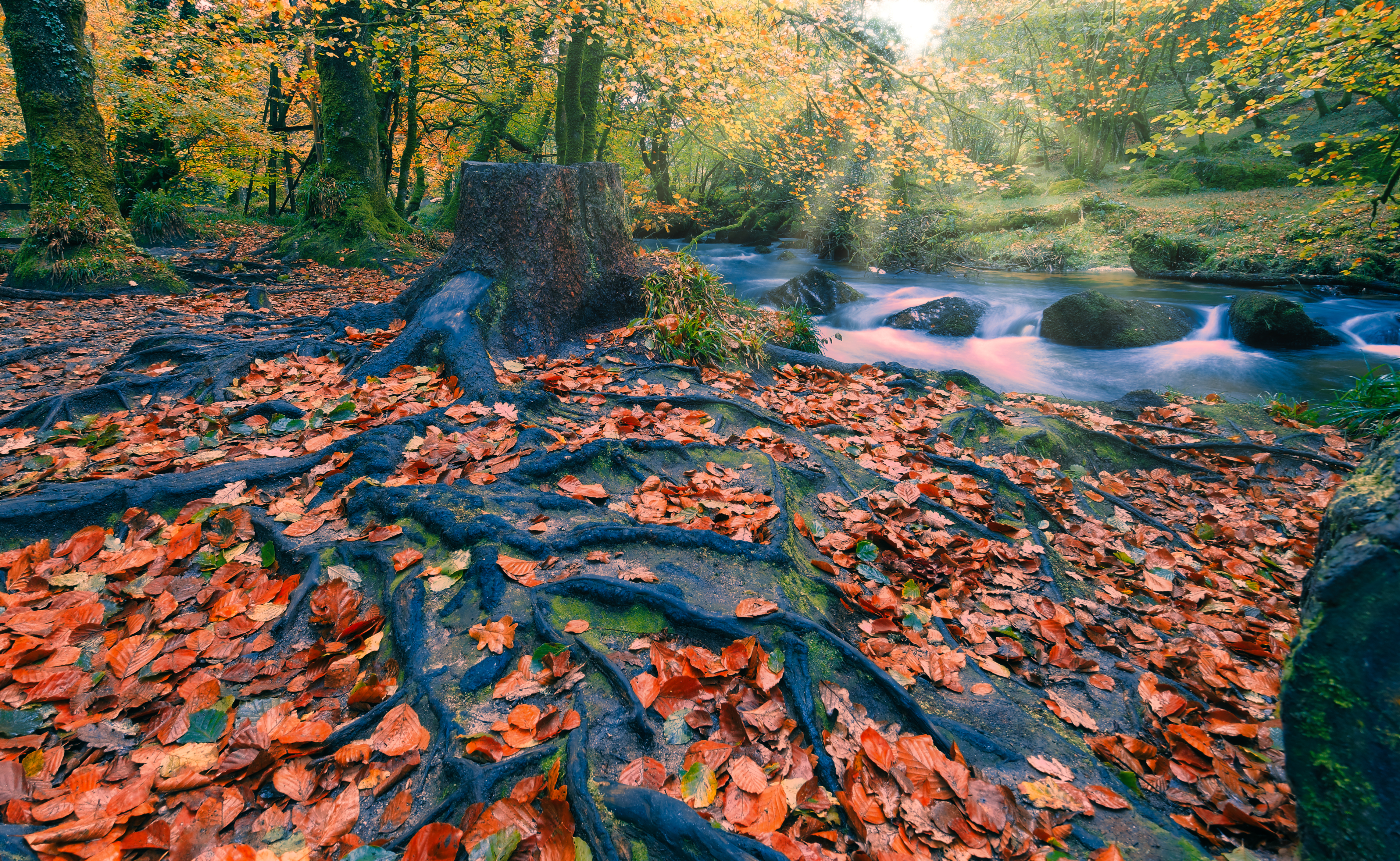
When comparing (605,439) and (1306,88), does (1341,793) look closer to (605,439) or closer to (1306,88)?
(605,439)

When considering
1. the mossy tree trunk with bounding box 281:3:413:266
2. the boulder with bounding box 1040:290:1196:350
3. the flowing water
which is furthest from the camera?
the mossy tree trunk with bounding box 281:3:413:266

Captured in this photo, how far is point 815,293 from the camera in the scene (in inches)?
504

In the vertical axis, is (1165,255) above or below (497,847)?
above

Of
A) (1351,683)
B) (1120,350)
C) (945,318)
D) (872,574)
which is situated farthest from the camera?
(945,318)

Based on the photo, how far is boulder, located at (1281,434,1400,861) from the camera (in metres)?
1.40

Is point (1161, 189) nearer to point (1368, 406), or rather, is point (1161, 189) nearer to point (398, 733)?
point (1368, 406)

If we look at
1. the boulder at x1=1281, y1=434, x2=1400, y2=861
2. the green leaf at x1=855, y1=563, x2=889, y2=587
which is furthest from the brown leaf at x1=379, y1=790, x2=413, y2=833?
the boulder at x1=1281, y1=434, x2=1400, y2=861

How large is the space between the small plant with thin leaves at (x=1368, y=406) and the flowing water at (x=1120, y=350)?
190 centimetres

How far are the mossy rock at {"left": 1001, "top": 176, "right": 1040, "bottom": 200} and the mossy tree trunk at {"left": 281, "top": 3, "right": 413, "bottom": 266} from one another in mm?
24069

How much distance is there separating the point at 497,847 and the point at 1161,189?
2740cm

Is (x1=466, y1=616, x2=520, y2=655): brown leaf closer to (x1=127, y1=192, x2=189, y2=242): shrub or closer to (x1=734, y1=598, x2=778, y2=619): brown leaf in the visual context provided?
(x1=734, y1=598, x2=778, y2=619): brown leaf

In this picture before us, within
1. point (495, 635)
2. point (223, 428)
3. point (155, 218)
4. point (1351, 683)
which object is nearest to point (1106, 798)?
point (1351, 683)

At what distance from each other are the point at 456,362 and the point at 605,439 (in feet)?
5.32

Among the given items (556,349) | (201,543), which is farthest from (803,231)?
(201,543)
